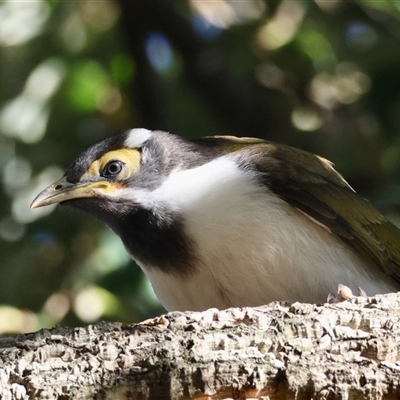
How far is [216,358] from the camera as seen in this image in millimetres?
3459

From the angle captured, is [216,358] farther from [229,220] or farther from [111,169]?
[111,169]

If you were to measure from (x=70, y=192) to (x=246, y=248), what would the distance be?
125 cm

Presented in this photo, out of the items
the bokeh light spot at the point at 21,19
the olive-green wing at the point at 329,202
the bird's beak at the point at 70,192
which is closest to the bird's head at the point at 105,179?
the bird's beak at the point at 70,192

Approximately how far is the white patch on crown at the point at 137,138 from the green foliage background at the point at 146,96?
200cm

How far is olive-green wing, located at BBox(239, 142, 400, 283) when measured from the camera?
563 cm

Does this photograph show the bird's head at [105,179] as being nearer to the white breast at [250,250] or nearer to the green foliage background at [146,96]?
the white breast at [250,250]

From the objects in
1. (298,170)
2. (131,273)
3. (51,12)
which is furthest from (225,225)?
(51,12)

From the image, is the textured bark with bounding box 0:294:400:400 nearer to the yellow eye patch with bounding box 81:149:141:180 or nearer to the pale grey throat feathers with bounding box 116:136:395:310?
the pale grey throat feathers with bounding box 116:136:395:310

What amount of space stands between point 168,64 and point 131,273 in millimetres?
2761

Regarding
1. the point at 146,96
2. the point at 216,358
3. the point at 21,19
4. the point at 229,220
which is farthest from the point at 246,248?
the point at 21,19

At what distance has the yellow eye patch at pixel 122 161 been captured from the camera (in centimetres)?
577

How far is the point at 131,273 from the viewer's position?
7758mm

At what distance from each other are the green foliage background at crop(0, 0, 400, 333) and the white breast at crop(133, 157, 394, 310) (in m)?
2.23

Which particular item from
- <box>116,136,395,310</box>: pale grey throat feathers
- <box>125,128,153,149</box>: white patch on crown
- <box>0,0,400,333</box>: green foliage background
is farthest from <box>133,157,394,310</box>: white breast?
<box>0,0,400,333</box>: green foliage background
